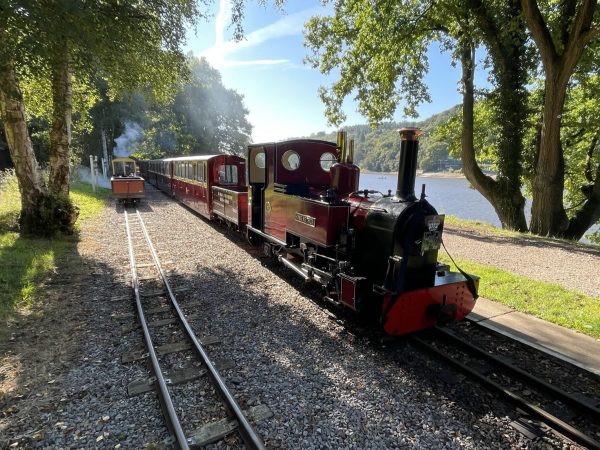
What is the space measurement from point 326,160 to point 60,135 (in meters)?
8.00

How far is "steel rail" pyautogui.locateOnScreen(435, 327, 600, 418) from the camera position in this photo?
11.3 feet

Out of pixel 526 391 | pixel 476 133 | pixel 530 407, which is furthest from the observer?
pixel 476 133

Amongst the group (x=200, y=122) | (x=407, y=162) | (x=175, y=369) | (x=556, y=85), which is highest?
(x=200, y=122)

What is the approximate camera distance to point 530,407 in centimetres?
341

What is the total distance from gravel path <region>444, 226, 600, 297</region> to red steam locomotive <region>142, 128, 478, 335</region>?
3.80 m

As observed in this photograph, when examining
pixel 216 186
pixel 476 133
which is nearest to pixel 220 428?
pixel 216 186

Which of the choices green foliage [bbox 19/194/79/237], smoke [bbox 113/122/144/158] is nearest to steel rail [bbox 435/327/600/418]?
green foliage [bbox 19/194/79/237]

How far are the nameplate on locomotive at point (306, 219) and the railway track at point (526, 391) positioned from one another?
7.45ft

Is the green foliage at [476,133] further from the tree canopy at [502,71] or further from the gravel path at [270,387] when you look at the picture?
the gravel path at [270,387]

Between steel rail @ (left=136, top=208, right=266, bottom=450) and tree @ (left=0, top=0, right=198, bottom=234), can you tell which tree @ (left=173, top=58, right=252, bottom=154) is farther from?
steel rail @ (left=136, top=208, right=266, bottom=450)

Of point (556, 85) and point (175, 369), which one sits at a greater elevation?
point (556, 85)

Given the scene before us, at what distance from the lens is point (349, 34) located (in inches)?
572

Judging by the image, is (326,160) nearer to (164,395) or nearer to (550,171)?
(164,395)

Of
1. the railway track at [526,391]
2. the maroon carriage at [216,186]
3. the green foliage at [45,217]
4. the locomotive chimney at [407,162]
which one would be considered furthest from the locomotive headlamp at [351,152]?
the green foliage at [45,217]
